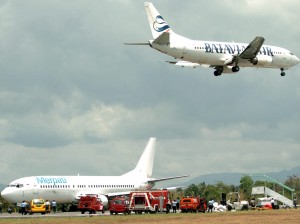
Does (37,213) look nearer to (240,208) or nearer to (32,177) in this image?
(32,177)

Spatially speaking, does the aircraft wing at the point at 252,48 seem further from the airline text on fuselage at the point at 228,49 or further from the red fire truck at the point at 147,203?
the red fire truck at the point at 147,203

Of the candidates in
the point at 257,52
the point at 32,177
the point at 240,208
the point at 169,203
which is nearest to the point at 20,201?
the point at 32,177

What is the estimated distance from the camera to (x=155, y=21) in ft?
314

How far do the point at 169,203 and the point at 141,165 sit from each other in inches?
1263

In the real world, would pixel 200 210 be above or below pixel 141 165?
below

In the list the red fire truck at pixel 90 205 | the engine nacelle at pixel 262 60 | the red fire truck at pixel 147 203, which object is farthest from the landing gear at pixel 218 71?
the red fire truck at pixel 90 205

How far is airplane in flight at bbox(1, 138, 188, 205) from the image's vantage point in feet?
295

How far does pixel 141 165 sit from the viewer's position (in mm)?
112125

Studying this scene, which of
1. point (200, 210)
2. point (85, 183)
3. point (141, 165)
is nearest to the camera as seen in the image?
point (200, 210)

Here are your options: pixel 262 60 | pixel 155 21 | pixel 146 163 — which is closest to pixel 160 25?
pixel 155 21

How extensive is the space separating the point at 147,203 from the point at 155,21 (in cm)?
2644

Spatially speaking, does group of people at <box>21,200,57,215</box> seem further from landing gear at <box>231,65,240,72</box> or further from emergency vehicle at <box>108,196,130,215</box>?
landing gear at <box>231,65,240,72</box>

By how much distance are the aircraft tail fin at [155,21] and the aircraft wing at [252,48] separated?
978 centimetres

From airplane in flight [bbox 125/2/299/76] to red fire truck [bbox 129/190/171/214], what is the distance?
1785 centimetres
